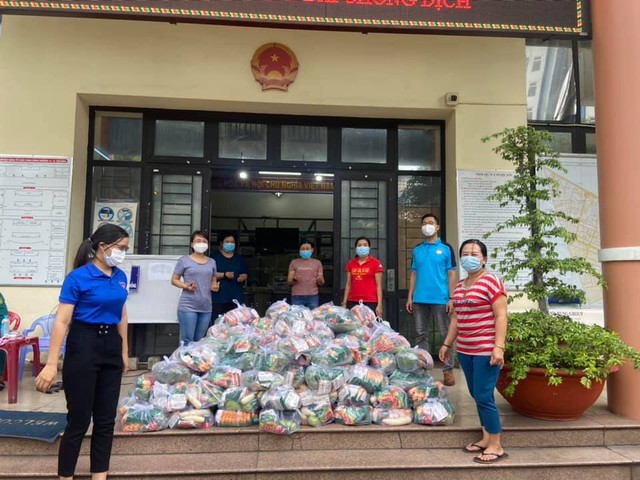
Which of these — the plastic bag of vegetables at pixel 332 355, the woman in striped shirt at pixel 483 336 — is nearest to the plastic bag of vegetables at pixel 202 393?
the plastic bag of vegetables at pixel 332 355

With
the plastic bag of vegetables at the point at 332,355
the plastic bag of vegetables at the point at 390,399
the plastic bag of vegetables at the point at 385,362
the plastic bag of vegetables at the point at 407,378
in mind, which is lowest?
the plastic bag of vegetables at the point at 390,399

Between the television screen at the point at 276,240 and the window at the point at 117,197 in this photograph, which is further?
the television screen at the point at 276,240

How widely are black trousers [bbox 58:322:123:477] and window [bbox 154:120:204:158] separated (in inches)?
157

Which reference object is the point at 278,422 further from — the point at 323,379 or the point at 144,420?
the point at 144,420

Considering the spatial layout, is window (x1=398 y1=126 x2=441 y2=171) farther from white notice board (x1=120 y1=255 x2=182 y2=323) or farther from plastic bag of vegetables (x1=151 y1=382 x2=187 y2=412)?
plastic bag of vegetables (x1=151 y1=382 x2=187 y2=412)

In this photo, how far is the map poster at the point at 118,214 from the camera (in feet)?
20.6

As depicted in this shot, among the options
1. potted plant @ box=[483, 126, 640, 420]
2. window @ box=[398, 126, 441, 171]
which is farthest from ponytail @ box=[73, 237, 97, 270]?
window @ box=[398, 126, 441, 171]

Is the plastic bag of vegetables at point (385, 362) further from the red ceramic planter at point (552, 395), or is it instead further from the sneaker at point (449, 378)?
the sneaker at point (449, 378)

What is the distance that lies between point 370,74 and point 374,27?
143 cm

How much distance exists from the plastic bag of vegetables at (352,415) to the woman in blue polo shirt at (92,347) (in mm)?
1661

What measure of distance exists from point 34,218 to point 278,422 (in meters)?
4.30

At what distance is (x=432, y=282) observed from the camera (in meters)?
5.16

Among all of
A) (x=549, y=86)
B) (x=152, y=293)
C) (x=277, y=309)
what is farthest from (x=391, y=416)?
(x=549, y=86)

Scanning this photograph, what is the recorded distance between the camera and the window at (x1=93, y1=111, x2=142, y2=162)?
642 centimetres
